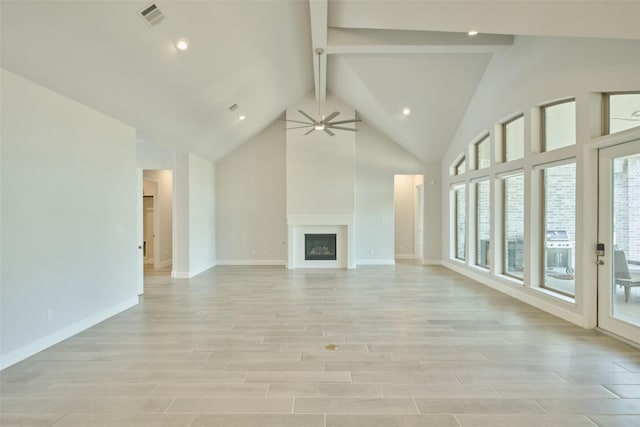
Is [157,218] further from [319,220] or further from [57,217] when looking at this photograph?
[57,217]

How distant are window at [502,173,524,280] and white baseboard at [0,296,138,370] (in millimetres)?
6454

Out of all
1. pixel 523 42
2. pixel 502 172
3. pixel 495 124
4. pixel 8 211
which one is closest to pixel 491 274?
pixel 502 172

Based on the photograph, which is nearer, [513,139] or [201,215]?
[513,139]

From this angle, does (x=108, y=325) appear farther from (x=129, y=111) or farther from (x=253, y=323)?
(x=129, y=111)

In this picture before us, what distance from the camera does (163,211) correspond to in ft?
29.8

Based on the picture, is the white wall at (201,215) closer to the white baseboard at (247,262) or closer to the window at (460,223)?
the white baseboard at (247,262)

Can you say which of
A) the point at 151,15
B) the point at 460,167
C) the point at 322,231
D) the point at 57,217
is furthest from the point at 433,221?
the point at 57,217

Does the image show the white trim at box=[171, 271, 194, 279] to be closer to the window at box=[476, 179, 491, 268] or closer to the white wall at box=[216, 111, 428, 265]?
the white wall at box=[216, 111, 428, 265]

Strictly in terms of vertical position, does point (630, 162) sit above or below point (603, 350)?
above

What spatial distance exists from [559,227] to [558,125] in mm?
1478

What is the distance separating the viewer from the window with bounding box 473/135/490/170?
6.88m

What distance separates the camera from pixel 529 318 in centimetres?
447

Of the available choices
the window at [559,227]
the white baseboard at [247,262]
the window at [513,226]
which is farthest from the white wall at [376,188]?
the window at [559,227]

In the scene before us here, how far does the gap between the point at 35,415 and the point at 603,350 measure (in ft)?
16.7
